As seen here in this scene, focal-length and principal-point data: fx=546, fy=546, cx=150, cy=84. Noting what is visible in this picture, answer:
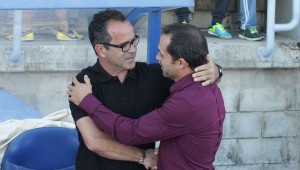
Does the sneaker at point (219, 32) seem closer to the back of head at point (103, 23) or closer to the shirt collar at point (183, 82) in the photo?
the back of head at point (103, 23)

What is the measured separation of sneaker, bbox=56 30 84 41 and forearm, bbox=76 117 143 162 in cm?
174

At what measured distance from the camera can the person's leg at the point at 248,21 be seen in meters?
5.13

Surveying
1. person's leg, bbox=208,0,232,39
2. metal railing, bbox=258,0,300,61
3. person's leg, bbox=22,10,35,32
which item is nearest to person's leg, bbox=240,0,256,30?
person's leg, bbox=208,0,232,39

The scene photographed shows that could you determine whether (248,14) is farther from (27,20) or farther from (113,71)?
(113,71)

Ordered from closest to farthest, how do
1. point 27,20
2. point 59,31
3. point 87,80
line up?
point 87,80 < point 27,20 < point 59,31

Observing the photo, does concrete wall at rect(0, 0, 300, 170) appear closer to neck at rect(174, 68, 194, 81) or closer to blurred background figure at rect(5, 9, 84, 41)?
blurred background figure at rect(5, 9, 84, 41)

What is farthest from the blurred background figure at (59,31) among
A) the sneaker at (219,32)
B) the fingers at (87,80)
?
the sneaker at (219,32)

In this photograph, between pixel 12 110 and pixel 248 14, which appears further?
pixel 248 14

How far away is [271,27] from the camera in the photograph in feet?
15.8

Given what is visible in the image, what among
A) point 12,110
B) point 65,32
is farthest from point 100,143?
point 65,32

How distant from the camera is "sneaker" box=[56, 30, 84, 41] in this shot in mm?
4107

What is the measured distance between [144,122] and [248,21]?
10.6ft

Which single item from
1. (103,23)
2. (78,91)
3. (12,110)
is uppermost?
(103,23)

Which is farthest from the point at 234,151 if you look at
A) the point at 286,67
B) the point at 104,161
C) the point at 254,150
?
the point at 104,161
